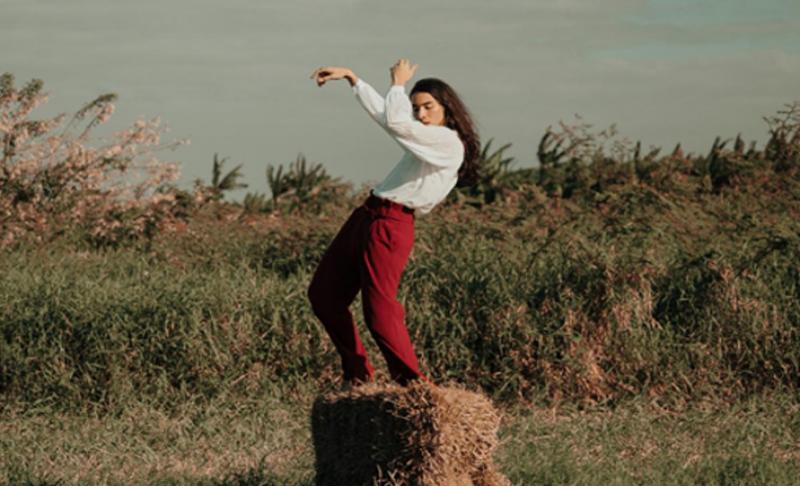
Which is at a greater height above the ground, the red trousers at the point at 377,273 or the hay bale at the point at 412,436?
the red trousers at the point at 377,273

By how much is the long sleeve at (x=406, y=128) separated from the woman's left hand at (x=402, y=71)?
0.19 feet

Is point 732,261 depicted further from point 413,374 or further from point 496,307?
point 413,374

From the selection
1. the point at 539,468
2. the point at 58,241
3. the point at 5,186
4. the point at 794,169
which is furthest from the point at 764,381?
the point at 5,186

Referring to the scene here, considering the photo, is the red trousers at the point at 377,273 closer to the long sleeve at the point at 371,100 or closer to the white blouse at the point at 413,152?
the white blouse at the point at 413,152

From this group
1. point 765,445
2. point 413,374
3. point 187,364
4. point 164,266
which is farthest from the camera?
point 164,266

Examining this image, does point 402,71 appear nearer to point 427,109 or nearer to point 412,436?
point 427,109

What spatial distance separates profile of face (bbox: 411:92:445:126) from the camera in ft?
17.0

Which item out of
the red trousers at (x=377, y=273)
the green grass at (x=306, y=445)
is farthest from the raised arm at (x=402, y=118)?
the green grass at (x=306, y=445)

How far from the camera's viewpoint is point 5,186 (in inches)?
411

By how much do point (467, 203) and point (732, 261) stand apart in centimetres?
297

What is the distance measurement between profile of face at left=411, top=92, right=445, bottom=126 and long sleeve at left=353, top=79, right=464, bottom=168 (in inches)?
6.8

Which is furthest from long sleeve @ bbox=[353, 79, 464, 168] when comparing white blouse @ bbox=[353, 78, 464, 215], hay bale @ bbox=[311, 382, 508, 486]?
hay bale @ bbox=[311, 382, 508, 486]

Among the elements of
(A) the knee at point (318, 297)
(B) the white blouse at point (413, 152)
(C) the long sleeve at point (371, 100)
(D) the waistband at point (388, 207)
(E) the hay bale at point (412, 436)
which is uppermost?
(C) the long sleeve at point (371, 100)

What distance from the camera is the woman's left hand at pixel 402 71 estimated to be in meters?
4.96
